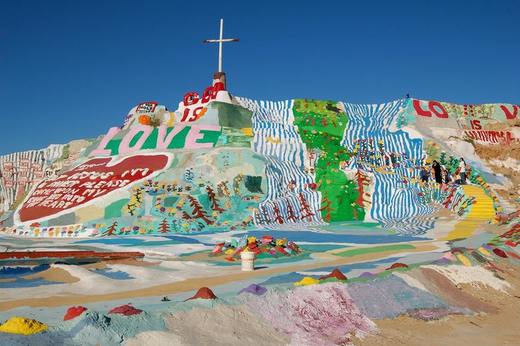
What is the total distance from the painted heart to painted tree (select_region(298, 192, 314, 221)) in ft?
22.6

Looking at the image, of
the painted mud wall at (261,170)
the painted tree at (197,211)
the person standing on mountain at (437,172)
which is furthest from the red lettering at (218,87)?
the person standing on mountain at (437,172)

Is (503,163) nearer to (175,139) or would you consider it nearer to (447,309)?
(175,139)

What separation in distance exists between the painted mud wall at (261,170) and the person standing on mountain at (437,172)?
530mm

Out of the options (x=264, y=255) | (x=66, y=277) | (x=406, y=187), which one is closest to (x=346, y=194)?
(x=406, y=187)

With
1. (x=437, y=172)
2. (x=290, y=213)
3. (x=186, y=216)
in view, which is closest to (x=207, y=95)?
(x=290, y=213)

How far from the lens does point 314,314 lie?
869cm

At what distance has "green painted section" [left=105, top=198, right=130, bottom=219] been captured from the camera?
25047 mm

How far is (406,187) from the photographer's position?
101 ft

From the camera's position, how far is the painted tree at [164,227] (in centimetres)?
2411

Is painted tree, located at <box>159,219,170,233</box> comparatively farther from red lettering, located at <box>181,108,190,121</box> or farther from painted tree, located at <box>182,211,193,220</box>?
red lettering, located at <box>181,108,190,121</box>

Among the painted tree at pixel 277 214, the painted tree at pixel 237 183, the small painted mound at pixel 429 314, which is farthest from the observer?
the painted tree at pixel 237 183

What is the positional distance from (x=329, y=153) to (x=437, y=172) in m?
6.18

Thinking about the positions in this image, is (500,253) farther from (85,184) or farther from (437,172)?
(85,184)

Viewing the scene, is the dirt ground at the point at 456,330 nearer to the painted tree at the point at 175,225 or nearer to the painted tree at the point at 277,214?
the painted tree at the point at 175,225
